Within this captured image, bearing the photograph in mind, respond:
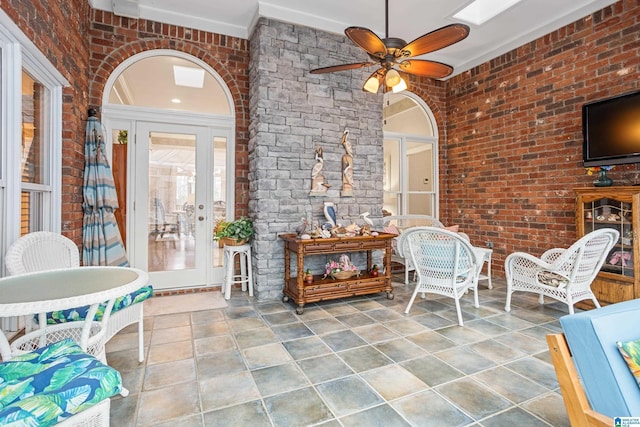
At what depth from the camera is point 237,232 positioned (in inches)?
151

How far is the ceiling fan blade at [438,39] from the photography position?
7.63 ft

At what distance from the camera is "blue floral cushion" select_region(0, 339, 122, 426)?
100cm

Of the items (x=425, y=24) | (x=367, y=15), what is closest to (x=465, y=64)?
(x=425, y=24)

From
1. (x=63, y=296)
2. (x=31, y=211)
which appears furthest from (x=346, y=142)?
(x=63, y=296)

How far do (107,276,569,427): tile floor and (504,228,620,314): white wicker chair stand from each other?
306mm

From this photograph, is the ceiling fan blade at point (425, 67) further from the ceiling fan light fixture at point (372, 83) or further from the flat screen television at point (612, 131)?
the flat screen television at point (612, 131)

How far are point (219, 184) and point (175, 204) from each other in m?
0.59

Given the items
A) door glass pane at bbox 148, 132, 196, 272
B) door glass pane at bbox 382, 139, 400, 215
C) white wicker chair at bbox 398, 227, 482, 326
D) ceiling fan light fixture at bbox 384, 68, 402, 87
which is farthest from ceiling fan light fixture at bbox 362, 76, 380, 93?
door glass pane at bbox 382, 139, 400, 215

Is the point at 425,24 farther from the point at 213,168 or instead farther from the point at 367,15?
the point at 213,168

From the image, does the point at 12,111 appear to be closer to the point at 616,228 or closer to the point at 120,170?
the point at 120,170

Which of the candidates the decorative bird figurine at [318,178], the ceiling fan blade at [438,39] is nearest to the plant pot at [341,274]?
the decorative bird figurine at [318,178]

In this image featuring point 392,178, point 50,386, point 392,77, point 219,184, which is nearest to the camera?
point 50,386

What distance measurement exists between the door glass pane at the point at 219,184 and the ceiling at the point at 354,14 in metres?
1.44

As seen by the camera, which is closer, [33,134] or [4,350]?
[4,350]
